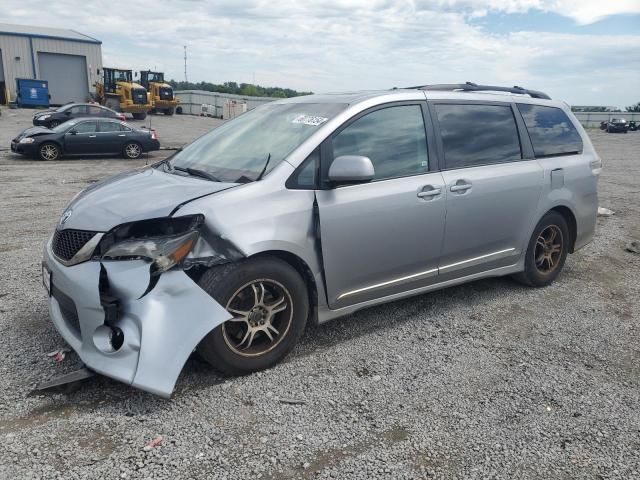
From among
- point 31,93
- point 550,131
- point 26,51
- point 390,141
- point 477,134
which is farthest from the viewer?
point 26,51

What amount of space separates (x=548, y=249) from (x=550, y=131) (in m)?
1.14

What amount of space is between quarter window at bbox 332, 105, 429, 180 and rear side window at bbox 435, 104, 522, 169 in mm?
263

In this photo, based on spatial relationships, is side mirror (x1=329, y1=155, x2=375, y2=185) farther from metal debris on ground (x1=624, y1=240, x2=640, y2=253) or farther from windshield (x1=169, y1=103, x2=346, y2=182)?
metal debris on ground (x1=624, y1=240, x2=640, y2=253)

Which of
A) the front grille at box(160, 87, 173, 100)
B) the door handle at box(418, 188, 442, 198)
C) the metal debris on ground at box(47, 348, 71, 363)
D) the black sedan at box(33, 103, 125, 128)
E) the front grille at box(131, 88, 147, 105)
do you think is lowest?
the metal debris on ground at box(47, 348, 71, 363)

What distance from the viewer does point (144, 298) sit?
300 centimetres

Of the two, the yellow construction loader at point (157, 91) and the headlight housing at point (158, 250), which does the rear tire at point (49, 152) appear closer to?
the headlight housing at point (158, 250)

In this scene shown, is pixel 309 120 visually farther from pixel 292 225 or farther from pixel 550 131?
pixel 550 131

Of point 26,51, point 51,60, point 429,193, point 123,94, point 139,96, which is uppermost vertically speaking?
point 26,51

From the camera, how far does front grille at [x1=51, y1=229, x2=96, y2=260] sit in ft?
10.6

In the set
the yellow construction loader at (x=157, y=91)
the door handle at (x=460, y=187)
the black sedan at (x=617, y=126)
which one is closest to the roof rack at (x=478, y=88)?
the door handle at (x=460, y=187)

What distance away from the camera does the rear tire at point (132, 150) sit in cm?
1700

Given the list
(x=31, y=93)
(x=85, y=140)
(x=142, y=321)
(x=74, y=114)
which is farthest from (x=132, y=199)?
(x=31, y=93)

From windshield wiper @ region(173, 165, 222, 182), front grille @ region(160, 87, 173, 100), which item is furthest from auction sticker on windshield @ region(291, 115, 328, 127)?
front grille @ region(160, 87, 173, 100)

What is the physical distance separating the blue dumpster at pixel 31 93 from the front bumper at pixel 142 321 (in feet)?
129
